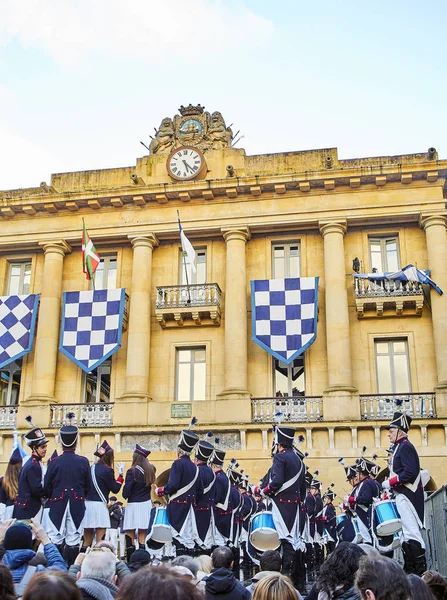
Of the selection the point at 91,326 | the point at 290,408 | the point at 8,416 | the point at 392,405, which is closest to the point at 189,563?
the point at 290,408

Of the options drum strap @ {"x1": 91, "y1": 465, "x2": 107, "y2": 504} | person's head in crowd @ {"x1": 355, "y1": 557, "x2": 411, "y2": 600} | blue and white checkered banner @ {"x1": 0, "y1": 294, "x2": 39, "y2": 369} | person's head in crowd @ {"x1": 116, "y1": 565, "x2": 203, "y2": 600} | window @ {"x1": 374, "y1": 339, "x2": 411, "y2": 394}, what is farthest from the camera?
blue and white checkered banner @ {"x1": 0, "y1": 294, "x2": 39, "y2": 369}

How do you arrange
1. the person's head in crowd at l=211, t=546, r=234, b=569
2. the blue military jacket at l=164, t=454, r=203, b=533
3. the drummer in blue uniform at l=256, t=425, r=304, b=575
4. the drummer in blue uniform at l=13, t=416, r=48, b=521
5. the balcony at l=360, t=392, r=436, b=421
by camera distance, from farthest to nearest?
the balcony at l=360, t=392, r=436, b=421, the blue military jacket at l=164, t=454, r=203, b=533, the drummer in blue uniform at l=13, t=416, r=48, b=521, the drummer in blue uniform at l=256, t=425, r=304, b=575, the person's head in crowd at l=211, t=546, r=234, b=569

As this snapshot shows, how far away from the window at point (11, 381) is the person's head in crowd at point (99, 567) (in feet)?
78.6

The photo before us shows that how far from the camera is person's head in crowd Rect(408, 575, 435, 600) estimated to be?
4.80m

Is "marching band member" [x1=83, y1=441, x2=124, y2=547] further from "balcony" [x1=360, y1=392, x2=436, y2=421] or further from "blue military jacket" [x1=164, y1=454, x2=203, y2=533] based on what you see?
"balcony" [x1=360, y1=392, x2=436, y2=421]

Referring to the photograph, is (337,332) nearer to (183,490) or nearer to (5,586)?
(183,490)

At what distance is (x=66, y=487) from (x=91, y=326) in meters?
16.0

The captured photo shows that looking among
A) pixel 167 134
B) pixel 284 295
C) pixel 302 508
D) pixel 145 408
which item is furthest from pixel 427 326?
pixel 302 508

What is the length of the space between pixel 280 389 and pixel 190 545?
48.4 ft

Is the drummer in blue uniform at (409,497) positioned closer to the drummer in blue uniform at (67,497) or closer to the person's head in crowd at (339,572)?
the person's head in crowd at (339,572)

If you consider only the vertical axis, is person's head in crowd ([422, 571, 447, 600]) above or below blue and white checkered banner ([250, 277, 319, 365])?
below

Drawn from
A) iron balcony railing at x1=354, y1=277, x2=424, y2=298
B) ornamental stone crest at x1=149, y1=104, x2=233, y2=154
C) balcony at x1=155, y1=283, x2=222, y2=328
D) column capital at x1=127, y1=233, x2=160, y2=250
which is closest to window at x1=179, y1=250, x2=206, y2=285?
balcony at x1=155, y1=283, x2=222, y2=328

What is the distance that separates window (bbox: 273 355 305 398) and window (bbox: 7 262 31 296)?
1050 centimetres

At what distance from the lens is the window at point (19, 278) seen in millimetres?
29855
